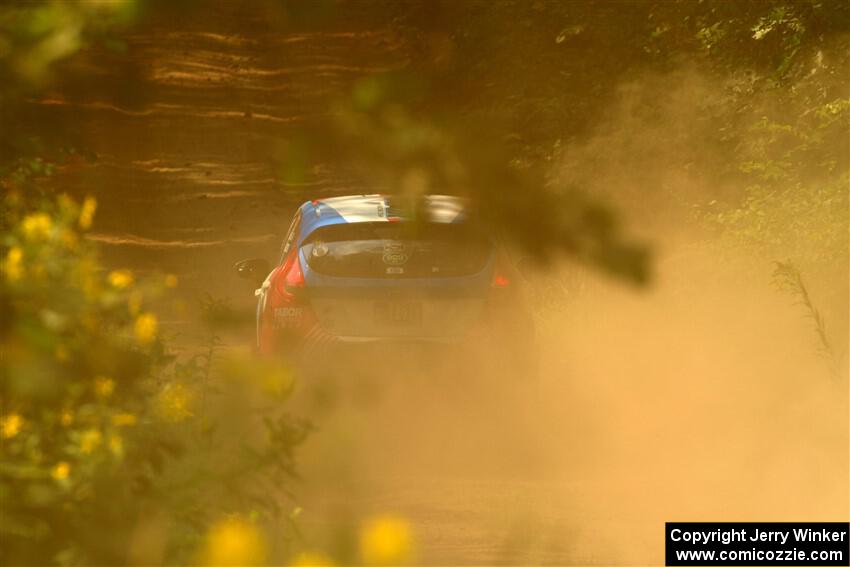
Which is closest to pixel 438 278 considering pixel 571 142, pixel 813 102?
pixel 813 102

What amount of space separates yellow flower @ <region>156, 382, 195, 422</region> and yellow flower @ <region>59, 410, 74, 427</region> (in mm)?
454

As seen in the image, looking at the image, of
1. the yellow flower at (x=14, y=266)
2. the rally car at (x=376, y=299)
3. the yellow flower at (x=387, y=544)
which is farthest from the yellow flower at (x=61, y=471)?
the rally car at (x=376, y=299)

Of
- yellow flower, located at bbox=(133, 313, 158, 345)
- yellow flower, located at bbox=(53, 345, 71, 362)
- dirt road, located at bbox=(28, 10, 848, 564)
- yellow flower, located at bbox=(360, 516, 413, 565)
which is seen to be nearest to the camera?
yellow flower, located at bbox=(360, 516, 413, 565)

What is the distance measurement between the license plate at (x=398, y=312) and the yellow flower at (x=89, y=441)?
266 inches

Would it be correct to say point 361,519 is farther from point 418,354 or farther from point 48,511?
point 418,354

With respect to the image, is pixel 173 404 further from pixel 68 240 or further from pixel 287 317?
pixel 287 317

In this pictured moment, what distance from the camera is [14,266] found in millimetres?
3584

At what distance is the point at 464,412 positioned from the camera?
34.7ft

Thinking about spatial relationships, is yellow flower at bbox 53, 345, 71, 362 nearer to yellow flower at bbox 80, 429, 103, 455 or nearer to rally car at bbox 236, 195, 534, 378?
yellow flower at bbox 80, 429, 103, 455

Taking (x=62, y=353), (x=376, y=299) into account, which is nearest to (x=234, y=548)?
(x=62, y=353)

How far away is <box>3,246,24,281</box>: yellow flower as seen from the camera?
355cm

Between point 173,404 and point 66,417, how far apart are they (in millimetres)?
535

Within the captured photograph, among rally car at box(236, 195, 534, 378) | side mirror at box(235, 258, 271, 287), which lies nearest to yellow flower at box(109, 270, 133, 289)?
rally car at box(236, 195, 534, 378)

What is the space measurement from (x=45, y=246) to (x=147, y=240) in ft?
71.2
